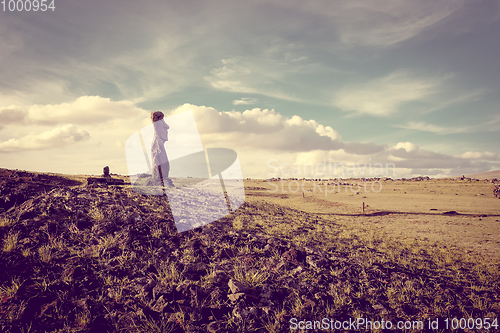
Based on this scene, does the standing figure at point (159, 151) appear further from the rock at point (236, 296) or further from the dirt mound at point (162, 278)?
the rock at point (236, 296)

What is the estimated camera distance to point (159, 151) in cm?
2244

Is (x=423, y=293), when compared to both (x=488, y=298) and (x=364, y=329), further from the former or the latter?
(x=364, y=329)

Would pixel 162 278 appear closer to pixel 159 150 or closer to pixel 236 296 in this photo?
pixel 236 296

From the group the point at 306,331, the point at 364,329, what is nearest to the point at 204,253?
the point at 306,331

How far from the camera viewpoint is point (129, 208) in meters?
11.2

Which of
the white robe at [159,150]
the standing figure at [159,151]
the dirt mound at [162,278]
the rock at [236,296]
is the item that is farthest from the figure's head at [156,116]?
the rock at [236,296]

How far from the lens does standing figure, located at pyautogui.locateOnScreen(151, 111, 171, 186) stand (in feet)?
71.8

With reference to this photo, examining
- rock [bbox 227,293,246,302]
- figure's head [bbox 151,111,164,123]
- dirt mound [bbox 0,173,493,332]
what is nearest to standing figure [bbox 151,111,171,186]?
figure's head [bbox 151,111,164,123]

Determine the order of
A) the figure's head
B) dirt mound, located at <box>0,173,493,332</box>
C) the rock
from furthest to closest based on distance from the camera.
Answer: the figure's head, the rock, dirt mound, located at <box>0,173,493,332</box>

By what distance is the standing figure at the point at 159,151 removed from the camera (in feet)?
71.8

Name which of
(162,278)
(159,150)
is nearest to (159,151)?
(159,150)

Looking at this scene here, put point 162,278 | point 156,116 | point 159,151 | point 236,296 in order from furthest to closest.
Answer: point 156,116 < point 159,151 < point 162,278 < point 236,296

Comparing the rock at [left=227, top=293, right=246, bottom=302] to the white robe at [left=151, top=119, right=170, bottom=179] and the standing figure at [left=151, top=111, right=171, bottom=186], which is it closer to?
the standing figure at [left=151, top=111, right=171, bottom=186]

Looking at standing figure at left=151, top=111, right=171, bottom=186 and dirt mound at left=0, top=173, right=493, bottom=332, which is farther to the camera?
standing figure at left=151, top=111, right=171, bottom=186
